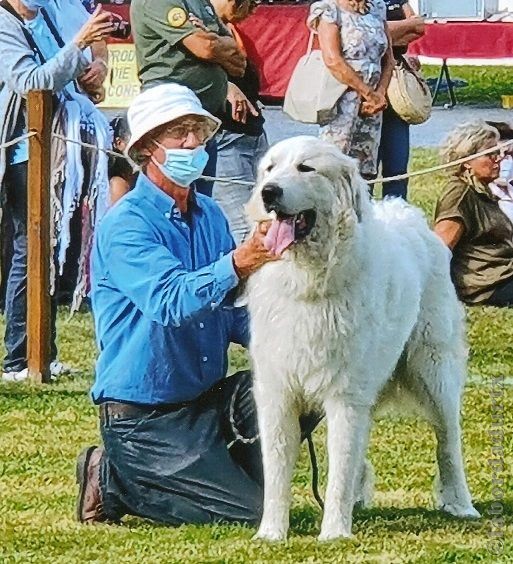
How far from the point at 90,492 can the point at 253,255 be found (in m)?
1.15

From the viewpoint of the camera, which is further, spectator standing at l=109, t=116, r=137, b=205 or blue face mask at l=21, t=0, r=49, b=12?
spectator standing at l=109, t=116, r=137, b=205

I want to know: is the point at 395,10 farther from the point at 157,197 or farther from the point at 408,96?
the point at 157,197

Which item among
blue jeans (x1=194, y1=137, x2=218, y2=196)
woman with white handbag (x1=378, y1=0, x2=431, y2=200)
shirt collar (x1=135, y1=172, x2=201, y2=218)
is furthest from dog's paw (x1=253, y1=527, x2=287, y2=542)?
woman with white handbag (x1=378, y1=0, x2=431, y2=200)

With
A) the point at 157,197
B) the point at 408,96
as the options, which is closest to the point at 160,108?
the point at 157,197

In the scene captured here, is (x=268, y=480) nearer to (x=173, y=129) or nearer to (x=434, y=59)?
(x=173, y=129)

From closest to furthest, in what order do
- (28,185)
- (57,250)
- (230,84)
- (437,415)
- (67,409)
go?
Answer: (437,415) → (67,409) → (28,185) → (230,84) → (57,250)

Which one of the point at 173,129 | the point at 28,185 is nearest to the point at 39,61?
the point at 28,185

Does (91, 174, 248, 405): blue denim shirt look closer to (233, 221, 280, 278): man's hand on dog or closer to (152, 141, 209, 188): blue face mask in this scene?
(152, 141, 209, 188): blue face mask

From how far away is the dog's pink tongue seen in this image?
14.5ft

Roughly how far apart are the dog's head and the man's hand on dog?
2 cm

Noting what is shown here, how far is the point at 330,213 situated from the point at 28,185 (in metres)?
3.26

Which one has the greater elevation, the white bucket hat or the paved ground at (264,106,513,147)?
the white bucket hat

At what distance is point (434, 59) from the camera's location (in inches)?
1010

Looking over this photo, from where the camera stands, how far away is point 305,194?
4.44 m
